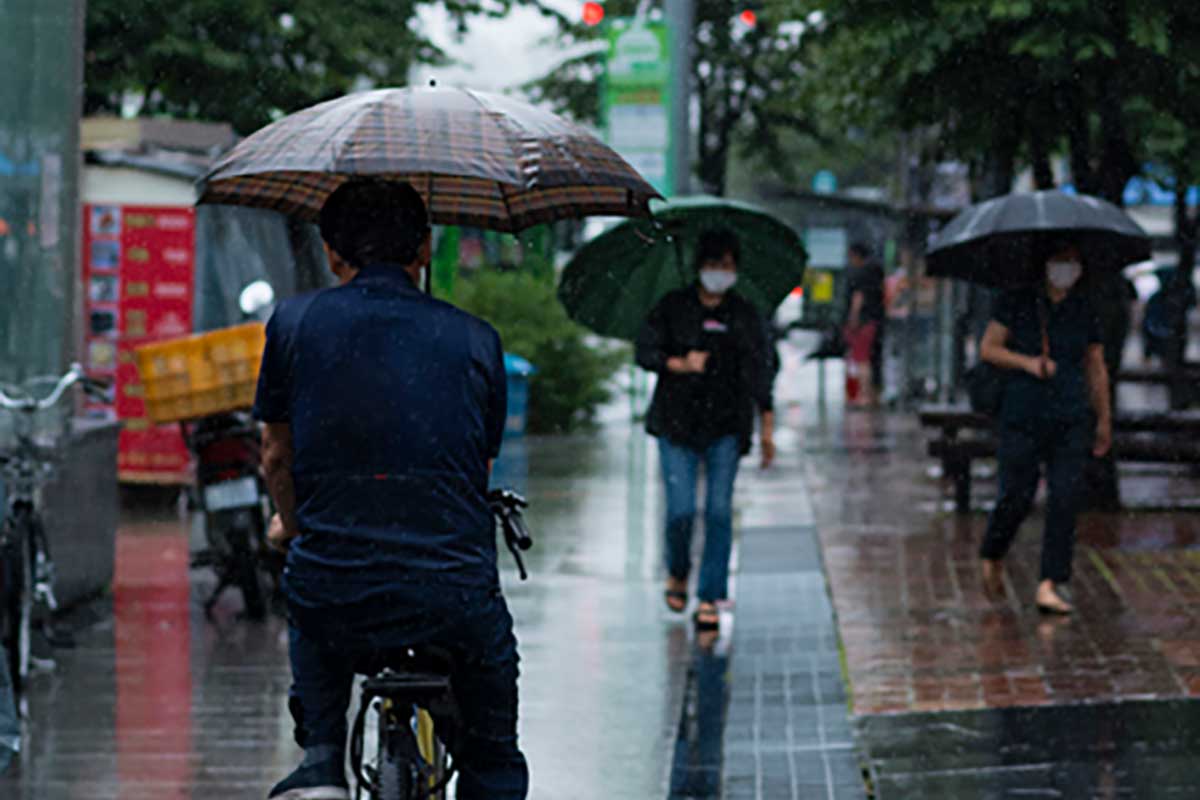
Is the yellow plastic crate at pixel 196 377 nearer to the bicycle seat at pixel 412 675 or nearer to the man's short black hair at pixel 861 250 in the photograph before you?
the bicycle seat at pixel 412 675

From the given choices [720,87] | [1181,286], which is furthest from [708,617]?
[720,87]

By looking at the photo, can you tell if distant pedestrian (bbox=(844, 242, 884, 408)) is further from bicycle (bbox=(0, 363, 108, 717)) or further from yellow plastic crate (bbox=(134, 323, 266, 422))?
bicycle (bbox=(0, 363, 108, 717))

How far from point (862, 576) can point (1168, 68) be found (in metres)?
3.49

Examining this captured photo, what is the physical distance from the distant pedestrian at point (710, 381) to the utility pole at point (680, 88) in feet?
15.5

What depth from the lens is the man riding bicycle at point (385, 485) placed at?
4.23 m

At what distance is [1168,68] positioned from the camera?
1213 centimetres

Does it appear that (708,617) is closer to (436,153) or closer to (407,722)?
(436,153)

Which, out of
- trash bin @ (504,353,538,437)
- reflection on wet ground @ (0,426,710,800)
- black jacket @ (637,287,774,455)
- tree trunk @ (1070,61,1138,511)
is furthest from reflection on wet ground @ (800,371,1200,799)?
trash bin @ (504,353,538,437)

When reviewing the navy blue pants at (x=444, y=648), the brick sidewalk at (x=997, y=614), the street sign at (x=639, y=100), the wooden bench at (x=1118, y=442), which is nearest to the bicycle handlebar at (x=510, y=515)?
the navy blue pants at (x=444, y=648)

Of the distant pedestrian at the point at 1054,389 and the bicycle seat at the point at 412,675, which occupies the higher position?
the distant pedestrian at the point at 1054,389

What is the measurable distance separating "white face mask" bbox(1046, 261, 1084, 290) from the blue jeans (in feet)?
5.19

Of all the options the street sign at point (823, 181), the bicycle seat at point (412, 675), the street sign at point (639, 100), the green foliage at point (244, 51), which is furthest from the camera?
the street sign at point (823, 181)

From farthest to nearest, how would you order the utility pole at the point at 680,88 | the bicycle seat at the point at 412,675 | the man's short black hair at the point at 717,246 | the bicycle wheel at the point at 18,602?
the utility pole at the point at 680,88 → the man's short black hair at the point at 717,246 → the bicycle wheel at the point at 18,602 → the bicycle seat at the point at 412,675

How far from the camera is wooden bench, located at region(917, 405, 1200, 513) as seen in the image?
1309 centimetres
